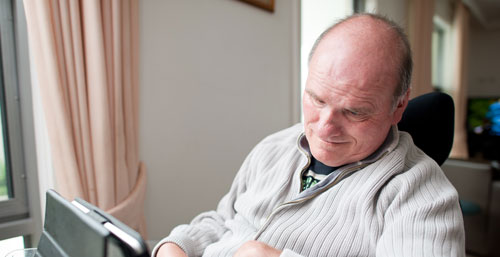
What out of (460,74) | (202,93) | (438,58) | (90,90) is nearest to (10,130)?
(90,90)

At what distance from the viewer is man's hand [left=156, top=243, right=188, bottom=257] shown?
2.38ft

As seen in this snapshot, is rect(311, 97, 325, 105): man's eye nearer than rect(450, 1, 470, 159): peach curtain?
Yes

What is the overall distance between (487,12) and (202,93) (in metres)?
3.20

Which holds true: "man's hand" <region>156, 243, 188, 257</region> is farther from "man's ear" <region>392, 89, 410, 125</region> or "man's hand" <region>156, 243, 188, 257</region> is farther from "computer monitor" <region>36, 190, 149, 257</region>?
"man's ear" <region>392, 89, 410, 125</region>

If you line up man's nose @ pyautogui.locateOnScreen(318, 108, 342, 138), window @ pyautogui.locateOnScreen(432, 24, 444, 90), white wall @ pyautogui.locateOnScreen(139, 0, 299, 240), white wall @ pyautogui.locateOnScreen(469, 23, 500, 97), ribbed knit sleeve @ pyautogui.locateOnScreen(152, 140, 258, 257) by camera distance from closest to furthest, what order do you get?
man's nose @ pyautogui.locateOnScreen(318, 108, 342, 138), ribbed knit sleeve @ pyautogui.locateOnScreen(152, 140, 258, 257), white wall @ pyautogui.locateOnScreen(139, 0, 299, 240), white wall @ pyautogui.locateOnScreen(469, 23, 500, 97), window @ pyautogui.locateOnScreen(432, 24, 444, 90)

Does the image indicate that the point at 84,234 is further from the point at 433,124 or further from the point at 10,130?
the point at 10,130

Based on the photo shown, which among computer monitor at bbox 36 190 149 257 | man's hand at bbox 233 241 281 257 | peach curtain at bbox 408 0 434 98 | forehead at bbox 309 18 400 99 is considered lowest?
man's hand at bbox 233 241 281 257

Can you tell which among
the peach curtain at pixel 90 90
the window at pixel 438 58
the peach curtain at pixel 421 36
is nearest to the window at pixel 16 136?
the peach curtain at pixel 90 90

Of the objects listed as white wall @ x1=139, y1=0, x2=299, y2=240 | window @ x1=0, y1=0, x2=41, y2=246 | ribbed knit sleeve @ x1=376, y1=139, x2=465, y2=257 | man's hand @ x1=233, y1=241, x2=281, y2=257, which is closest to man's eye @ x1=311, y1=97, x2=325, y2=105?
ribbed knit sleeve @ x1=376, y1=139, x2=465, y2=257

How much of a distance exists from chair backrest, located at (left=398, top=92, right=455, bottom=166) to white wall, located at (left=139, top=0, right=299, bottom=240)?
0.99 metres

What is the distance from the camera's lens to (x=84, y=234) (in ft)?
1.22

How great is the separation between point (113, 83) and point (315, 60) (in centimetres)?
80

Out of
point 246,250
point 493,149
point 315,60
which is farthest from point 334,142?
point 493,149

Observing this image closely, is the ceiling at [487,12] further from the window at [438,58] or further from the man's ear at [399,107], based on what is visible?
the man's ear at [399,107]
